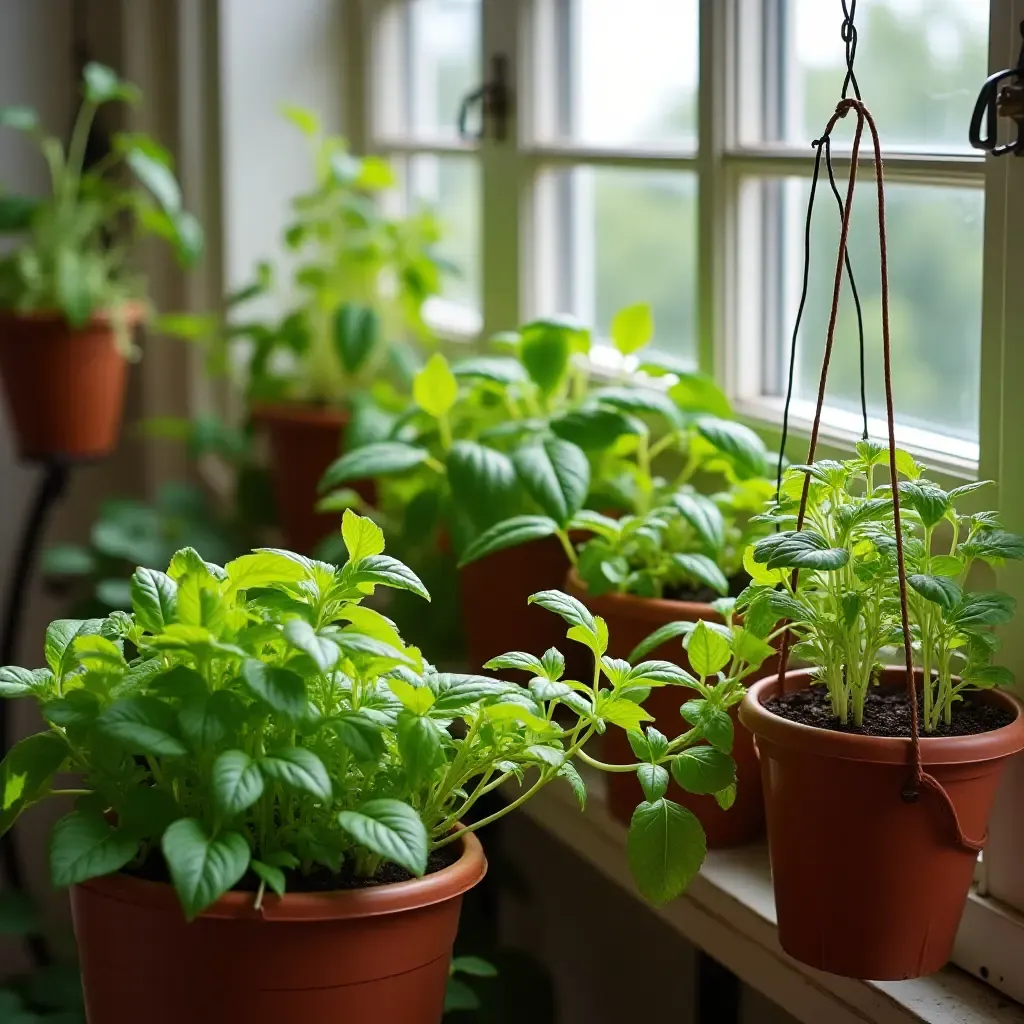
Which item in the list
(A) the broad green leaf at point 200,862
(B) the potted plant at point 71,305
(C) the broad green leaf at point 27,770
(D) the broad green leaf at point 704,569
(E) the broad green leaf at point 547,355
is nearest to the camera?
(A) the broad green leaf at point 200,862

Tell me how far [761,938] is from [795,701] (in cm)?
20

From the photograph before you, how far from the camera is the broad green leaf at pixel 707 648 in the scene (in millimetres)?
967

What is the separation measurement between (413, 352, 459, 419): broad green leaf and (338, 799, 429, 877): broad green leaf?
610 mm

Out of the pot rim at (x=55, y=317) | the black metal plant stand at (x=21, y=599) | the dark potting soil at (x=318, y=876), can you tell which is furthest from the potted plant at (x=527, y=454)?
the black metal plant stand at (x=21, y=599)

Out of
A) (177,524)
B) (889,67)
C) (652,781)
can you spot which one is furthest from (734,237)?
(177,524)

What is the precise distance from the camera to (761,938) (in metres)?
1.04

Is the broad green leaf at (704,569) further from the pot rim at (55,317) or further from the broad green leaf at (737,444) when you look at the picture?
the pot rim at (55,317)

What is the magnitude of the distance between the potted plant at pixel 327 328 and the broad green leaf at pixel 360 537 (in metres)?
0.90

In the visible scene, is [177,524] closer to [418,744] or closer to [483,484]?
[483,484]

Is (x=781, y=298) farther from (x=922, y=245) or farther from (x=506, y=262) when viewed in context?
(x=506, y=262)

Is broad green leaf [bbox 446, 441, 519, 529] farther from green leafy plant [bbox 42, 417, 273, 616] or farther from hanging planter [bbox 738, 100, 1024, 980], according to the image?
green leafy plant [bbox 42, 417, 273, 616]

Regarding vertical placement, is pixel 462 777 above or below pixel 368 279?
below

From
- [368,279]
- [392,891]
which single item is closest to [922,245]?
[392,891]

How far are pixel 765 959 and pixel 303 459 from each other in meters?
1.04
